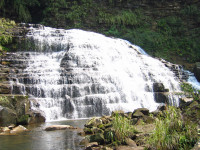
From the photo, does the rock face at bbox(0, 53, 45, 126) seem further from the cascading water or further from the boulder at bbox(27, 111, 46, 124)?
the cascading water

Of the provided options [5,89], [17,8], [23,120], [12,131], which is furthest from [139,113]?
[17,8]

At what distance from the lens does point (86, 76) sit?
1769 centimetres

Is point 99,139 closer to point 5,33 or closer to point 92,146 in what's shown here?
point 92,146

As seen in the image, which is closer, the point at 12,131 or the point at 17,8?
the point at 12,131

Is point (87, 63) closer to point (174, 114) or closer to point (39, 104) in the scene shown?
point (39, 104)

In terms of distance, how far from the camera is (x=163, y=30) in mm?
35844

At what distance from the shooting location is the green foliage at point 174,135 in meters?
5.55

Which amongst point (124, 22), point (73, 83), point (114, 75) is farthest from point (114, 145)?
point (124, 22)

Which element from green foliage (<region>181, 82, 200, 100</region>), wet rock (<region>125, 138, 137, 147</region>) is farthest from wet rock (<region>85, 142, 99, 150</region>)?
green foliage (<region>181, 82, 200, 100</region>)

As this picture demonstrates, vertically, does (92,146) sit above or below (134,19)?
below

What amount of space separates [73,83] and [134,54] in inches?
399

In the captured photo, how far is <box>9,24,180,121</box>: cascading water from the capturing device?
51.7 ft

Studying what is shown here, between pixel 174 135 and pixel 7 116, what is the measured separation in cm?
924

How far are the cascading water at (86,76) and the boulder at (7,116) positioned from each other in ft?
8.03
